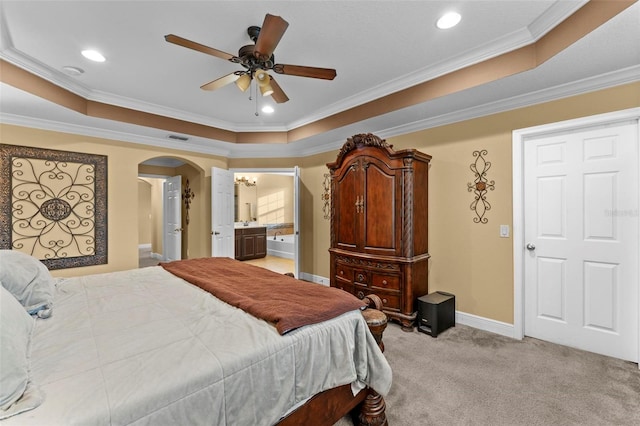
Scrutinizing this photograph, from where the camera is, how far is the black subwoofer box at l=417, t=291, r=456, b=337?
299 centimetres

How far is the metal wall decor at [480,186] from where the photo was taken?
124 inches

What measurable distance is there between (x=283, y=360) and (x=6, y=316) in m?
1.12

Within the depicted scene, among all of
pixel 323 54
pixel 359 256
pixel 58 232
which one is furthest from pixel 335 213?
pixel 58 232

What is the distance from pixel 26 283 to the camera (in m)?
1.63

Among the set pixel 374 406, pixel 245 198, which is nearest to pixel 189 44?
pixel 374 406

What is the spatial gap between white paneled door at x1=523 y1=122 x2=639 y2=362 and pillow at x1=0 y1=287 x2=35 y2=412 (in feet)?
12.2

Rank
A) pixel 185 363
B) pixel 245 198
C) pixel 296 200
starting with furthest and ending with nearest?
pixel 245 198
pixel 296 200
pixel 185 363

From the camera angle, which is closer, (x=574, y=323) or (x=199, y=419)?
(x=199, y=419)

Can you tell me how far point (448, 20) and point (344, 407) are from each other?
2739 millimetres

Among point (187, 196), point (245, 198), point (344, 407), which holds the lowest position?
point (344, 407)

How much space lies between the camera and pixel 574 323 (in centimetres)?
269

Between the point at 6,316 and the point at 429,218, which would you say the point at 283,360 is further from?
the point at 429,218

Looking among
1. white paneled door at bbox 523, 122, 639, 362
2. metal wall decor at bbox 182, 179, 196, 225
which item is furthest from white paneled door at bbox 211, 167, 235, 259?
white paneled door at bbox 523, 122, 639, 362

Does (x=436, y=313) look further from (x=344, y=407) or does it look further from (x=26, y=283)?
(x=26, y=283)
